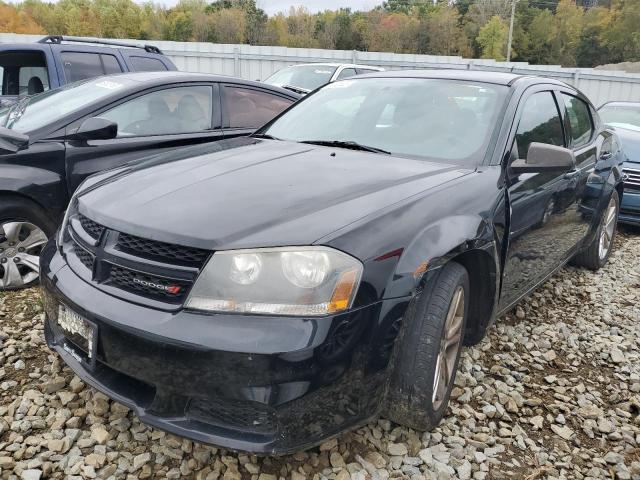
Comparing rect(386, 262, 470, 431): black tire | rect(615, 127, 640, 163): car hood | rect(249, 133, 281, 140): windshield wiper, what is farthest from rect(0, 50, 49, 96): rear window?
rect(615, 127, 640, 163): car hood

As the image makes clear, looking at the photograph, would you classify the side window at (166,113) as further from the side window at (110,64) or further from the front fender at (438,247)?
the front fender at (438,247)

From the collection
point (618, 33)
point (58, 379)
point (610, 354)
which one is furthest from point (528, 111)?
point (618, 33)

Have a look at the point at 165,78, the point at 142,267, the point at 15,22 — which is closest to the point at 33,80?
the point at 165,78

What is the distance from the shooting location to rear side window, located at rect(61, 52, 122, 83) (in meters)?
5.95

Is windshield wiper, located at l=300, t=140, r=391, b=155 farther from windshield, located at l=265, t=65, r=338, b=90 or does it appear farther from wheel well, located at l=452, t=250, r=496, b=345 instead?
windshield, located at l=265, t=65, r=338, b=90

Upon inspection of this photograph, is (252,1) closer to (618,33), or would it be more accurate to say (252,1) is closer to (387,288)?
(618,33)

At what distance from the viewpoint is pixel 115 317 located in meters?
1.87

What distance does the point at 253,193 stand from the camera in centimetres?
221

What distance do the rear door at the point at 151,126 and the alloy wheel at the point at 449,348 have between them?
256cm

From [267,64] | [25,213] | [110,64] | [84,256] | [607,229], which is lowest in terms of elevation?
[607,229]

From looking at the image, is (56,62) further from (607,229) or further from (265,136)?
(607,229)

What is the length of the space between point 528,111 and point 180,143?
2482 mm

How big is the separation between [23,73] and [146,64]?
135cm

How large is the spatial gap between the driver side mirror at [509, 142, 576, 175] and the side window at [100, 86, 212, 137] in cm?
256
